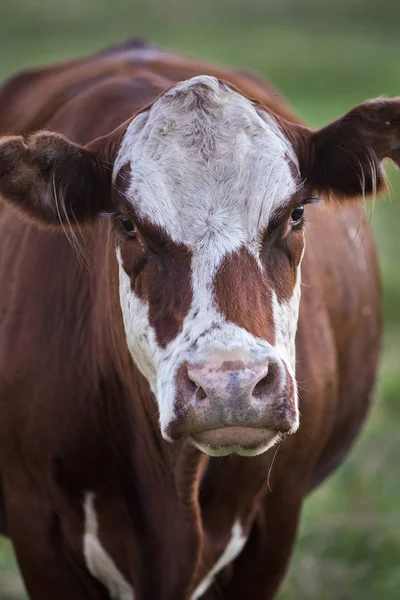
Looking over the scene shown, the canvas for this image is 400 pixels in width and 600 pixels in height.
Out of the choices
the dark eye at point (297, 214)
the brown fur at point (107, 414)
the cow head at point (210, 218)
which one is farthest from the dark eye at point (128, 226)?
the dark eye at point (297, 214)

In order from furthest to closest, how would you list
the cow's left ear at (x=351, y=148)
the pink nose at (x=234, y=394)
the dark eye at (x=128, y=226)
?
the cow's left ear at (x=351, y=148) < the dark eye at (x=128, y=226) < the pink nose at (x=234, y=394)

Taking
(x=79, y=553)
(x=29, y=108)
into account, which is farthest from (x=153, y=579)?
(x=29, y=108)

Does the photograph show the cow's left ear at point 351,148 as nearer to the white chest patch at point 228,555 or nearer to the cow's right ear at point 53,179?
the cow's right ear at point 53,179

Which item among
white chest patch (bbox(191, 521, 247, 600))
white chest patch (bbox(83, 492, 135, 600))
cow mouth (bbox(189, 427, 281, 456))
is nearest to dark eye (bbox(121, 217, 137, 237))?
cow mouth (bbox(189, 427, 281, 456))

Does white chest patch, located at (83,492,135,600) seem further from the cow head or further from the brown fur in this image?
the cow head

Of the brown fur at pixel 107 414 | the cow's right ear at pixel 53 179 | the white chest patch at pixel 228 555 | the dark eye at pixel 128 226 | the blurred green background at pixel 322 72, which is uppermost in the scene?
the cow's right ear at pixel 53 179

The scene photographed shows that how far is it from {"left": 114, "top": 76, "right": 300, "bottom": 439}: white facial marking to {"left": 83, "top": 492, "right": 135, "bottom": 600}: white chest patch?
0.67 m

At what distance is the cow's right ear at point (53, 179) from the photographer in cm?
354

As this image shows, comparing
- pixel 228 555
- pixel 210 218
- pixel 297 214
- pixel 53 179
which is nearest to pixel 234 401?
pixel 210 218

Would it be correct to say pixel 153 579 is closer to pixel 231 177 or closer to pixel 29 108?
pixel 231 177

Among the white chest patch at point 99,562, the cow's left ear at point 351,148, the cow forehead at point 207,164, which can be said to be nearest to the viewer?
the cow forehead at point 207,164

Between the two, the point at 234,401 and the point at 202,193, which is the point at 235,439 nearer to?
the point at 234,401

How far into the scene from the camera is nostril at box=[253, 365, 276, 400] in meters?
3.05

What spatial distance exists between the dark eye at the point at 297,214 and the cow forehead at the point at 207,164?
0.08 meters
